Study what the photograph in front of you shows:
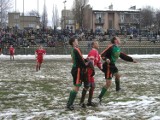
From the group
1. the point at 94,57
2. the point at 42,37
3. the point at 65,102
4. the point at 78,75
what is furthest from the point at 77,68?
the point at 42,37

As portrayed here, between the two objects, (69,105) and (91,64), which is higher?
(91,64)

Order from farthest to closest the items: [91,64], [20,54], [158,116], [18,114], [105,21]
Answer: [105,21]
[20,54]
[91,64]
[18,114]
[158,116]

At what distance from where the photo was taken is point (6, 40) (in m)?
48.3

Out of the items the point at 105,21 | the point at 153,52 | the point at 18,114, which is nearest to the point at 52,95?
the point at 18,114

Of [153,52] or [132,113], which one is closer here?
[132,113]

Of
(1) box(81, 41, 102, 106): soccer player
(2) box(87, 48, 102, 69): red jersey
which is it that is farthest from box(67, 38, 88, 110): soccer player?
(2) box(87, 48, 102, 69): red jersey

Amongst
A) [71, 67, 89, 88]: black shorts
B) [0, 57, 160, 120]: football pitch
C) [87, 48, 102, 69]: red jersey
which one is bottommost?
[0, 57, 160, 120]: football pitch

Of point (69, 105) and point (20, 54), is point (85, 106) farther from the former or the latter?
point (20, 54)

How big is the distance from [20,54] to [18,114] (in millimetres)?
37248

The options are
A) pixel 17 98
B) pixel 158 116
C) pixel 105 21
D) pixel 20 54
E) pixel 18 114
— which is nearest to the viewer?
pixel 158 116

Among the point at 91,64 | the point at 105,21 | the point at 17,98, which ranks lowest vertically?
the point at 17,98

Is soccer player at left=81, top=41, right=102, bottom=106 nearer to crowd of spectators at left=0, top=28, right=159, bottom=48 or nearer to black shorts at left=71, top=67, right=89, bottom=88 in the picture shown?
black shorts at left=71, top=67, right=89, bottom=88

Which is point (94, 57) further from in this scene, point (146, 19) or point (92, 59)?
point (146, 19)

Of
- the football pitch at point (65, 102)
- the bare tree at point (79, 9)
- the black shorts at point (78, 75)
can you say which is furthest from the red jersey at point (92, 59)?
the bare tree at point (79, 9)
